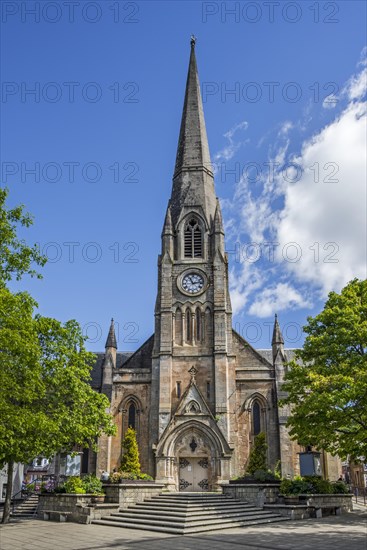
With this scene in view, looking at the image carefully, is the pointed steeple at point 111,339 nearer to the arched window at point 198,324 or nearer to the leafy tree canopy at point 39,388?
the arched window at point 198,324

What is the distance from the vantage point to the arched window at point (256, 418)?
126 ft

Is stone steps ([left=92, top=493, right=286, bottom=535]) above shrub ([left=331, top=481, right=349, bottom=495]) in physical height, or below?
below

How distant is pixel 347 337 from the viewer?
22.2 metres

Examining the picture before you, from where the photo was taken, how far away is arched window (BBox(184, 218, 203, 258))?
42884mm

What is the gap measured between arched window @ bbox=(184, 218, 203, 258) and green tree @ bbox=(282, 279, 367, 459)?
19.0 metres

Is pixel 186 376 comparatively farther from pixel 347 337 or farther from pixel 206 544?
pixel 206 544

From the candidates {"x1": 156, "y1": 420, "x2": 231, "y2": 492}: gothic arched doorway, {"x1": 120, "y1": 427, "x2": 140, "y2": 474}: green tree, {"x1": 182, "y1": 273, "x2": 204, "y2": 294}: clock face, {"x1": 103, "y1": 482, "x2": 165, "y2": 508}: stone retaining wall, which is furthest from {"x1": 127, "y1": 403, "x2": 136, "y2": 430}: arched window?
{"x1": 103, "y1": 482, "x2": 165, "y2": 508}: stone retaining wall

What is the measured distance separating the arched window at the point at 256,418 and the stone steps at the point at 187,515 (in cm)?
1570

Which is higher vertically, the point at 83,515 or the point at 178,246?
the point at 178,246

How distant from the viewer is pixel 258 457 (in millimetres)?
33719

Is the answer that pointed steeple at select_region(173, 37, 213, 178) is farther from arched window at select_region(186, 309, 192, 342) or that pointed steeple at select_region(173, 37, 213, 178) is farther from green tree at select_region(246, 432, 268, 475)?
green tree at select_region(246, 432, 268, 475)

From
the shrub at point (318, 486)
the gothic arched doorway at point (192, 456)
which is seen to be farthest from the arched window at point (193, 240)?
the shrub at point (318, 486)

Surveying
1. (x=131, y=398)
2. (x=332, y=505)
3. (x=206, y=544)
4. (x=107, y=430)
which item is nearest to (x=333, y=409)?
(x=332, y=505)

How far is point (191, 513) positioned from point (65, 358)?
8.58 metres
